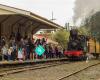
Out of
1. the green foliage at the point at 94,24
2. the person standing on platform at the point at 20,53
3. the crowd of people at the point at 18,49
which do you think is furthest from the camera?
the green foliage at the point at 94,24

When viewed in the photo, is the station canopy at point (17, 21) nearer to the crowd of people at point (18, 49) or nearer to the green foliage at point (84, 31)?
the crowd of people at point (18, 49)

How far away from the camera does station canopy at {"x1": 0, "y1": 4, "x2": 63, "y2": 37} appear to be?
84.8 feet

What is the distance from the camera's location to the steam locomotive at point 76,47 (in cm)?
3596

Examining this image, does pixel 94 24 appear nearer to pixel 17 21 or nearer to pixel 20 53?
pixel 17 21

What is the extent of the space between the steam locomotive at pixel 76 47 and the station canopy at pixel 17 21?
2531mm

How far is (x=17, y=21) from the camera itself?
102 ft

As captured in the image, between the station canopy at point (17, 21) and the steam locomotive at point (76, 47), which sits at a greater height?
the station canopy at point (17, 21)

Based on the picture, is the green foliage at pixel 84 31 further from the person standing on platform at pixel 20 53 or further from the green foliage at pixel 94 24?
the person standing on platform at pixel 20 53

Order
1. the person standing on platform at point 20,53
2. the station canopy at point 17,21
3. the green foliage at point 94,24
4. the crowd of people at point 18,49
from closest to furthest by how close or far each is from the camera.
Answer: the crowd of people at point 18,49 → the person standing on platform at point 20,53 → the station canopy at point 17,21 → the green foliage at point 94,24

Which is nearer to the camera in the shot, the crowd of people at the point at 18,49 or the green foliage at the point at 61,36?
the crowd of people at the point at 18,49

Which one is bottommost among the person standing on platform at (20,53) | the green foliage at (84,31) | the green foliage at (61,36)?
the person standing on platform at (20,53)

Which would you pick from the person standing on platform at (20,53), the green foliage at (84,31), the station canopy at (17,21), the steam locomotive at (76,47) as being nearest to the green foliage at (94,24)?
the green foliage at (84,31)

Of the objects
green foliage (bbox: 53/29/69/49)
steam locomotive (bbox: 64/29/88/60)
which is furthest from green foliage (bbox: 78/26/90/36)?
green foliage (bbox: 53/29/69/49)

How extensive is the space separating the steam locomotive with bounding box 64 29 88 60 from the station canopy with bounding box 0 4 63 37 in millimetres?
2531
